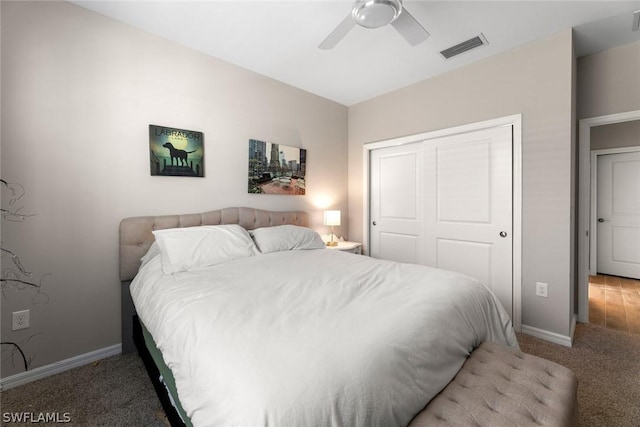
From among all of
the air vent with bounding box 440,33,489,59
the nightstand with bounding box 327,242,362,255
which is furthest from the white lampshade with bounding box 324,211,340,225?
the air vent with bounding box 440,33,489,59

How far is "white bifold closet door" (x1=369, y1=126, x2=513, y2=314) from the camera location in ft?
8.64

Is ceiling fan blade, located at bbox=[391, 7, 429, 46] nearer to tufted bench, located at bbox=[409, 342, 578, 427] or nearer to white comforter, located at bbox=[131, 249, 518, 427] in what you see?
white comforter, located at bbox=[131, 249, 518, 427]

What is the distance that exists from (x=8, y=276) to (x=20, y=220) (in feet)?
1.17

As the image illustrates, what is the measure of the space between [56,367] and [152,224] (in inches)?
44.2

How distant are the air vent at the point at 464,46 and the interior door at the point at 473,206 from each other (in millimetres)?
778

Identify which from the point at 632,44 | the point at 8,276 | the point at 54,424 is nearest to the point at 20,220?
the point at 8,276

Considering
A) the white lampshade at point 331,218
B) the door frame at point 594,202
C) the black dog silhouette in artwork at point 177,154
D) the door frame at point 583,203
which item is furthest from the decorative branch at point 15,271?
the door frame at point 594,202

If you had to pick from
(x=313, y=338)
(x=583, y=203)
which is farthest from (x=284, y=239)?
(x=583, y=203)

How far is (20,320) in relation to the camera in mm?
1756

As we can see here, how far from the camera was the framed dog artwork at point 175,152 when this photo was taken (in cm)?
226

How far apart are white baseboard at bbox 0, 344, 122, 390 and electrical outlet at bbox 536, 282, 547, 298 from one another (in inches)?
139

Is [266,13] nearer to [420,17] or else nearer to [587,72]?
[420,17]

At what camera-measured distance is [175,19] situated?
83.0 inches

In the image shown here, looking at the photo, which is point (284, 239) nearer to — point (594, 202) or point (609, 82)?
point (609, 82)
